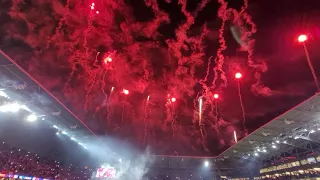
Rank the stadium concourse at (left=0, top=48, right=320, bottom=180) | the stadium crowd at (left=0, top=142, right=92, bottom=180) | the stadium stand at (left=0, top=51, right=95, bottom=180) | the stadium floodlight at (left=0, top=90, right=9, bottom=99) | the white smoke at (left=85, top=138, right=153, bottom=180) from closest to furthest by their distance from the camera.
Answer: the stadium stand at (left=0, top=51, right=95, bottom=180), the stadium concourse at (left=0, top=48, right=320, bottom=180), the stadium floodlight at (left=0, top=90, right=9, bottom=99), the stadium crowd at (left=0, top=142, right=92, bottom=180), the white smoke at (left=85, top=138, right=153, bottom=180)

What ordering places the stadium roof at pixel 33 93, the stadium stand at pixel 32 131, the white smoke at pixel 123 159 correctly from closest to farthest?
1. the stadium roof at pixel 33 93
2. the stadium stand at pixel 32 131
3. the white smoke at pixel 123 159

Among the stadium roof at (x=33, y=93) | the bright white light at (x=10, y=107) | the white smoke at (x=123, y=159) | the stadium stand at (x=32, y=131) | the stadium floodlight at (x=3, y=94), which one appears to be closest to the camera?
the stadium roof at (x=33, y=93)

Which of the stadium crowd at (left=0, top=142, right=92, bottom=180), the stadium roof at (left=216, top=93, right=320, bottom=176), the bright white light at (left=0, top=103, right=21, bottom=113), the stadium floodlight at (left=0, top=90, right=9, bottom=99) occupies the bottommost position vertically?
the stadium crowd at (left=0, top=142, right=92, bottom=180)

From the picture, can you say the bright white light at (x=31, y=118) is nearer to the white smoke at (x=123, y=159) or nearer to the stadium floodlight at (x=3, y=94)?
the stadium floodlight at (x=3, y=94)

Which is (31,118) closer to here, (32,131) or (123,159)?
(32,131)

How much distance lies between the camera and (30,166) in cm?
2445

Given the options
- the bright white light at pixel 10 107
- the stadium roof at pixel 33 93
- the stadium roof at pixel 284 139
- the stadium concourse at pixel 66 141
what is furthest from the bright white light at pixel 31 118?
the stadium roof at pixel 284 139

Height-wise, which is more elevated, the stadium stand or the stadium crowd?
the stadium stand

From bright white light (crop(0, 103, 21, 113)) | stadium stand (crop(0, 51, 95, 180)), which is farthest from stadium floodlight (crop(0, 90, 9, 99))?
bright white light (crop(0, 103, 21, 113))

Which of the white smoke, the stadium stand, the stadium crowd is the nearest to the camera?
the stadium stand

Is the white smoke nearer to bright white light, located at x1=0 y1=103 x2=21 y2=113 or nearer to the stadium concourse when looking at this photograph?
the stadium concourse

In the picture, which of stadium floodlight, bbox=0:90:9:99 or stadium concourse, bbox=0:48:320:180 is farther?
stadium floodlight, bbox=0:90:9:99

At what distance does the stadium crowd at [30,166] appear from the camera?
21.2 meters

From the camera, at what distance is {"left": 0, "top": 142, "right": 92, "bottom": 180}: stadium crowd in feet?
69.5
